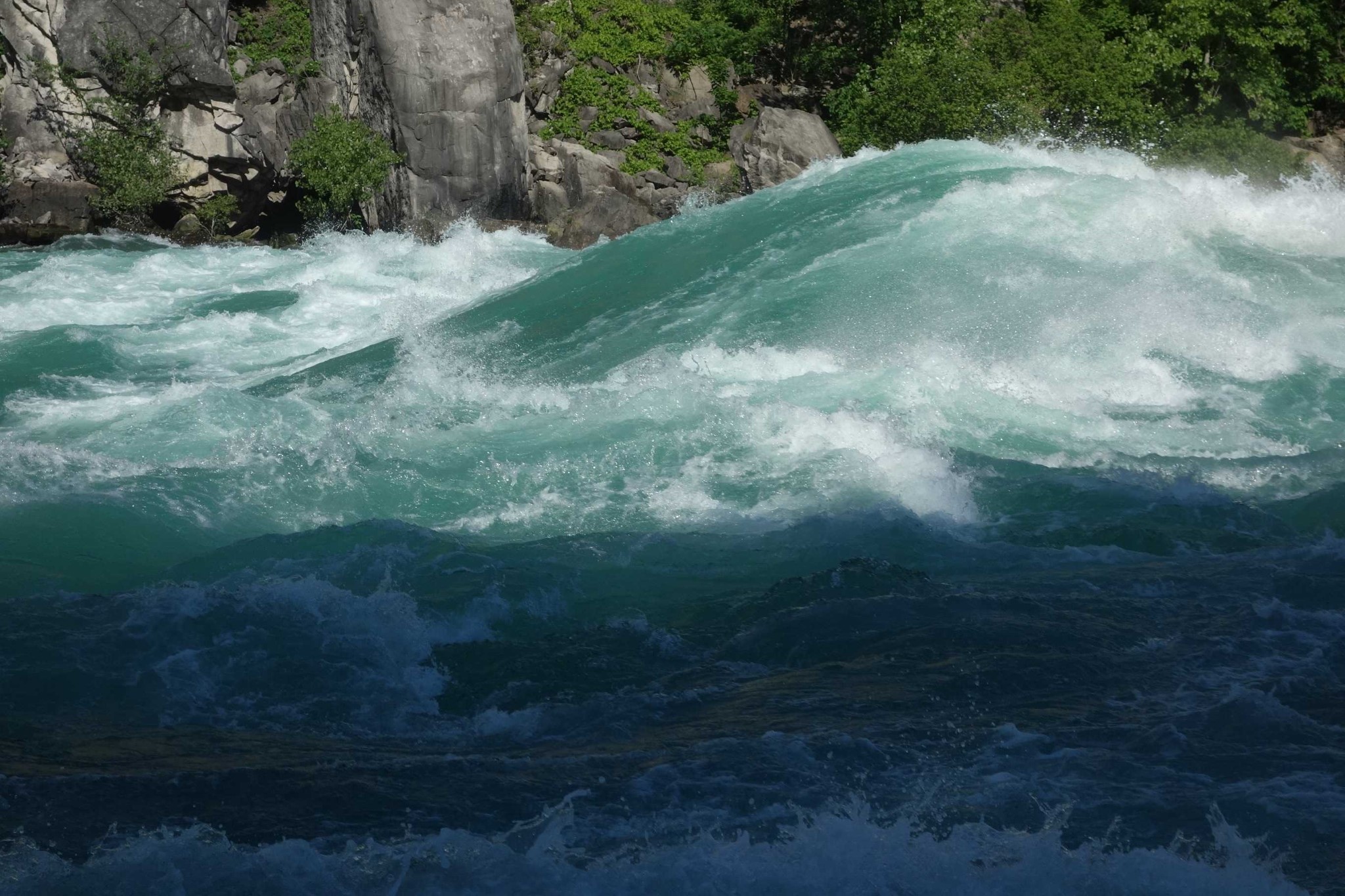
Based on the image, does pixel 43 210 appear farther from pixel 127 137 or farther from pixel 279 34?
pixel 279 34

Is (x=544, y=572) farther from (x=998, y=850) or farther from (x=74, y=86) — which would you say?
(x=74, y=86)

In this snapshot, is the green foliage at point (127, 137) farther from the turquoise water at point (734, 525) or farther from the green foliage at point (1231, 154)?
the green foliage at point (1231, 154)

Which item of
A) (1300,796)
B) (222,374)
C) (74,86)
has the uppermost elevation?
(74,86)

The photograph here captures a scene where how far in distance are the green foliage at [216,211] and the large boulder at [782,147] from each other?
8060 mm

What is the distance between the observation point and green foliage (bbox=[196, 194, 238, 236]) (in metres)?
19.7

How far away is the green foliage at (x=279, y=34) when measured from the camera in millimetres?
20625

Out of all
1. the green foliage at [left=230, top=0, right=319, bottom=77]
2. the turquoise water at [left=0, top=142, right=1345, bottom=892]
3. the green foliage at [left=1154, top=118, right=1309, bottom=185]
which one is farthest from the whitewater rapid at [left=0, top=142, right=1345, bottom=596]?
the green foliage at [left=230, top=0, right=319, bottom=77]

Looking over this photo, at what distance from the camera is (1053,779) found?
4.04 m

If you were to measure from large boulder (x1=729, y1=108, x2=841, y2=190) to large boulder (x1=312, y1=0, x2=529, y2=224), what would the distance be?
371cm

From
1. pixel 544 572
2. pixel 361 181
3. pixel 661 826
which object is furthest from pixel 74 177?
pixel 661 826

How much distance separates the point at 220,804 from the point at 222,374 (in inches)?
350

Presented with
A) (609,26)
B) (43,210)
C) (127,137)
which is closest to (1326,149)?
(609,26)

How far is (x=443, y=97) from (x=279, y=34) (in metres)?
4.23

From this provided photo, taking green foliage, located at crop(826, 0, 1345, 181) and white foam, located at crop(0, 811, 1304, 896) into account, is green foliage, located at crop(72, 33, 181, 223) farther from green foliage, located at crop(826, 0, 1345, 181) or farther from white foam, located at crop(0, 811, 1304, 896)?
white foam, located at crop(0, 811, 1304, 896)
